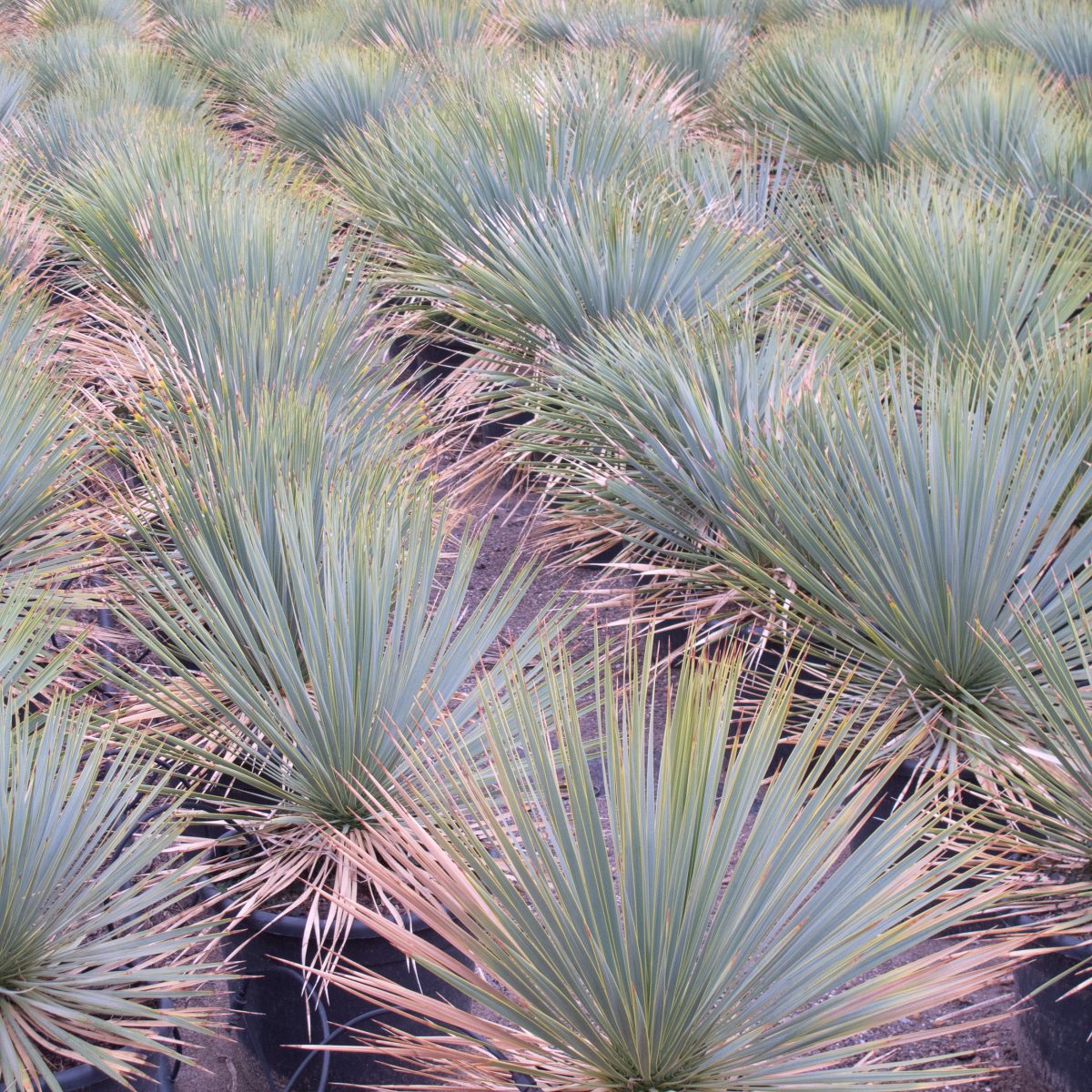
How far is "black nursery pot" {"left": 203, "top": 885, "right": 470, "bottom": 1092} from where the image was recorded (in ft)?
5.24

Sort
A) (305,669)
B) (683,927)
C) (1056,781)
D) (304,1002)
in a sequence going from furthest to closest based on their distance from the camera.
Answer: (305,669) < (304,1002) < (1056,781) < (683,927)

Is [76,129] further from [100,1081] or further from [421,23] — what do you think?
[100,1081]

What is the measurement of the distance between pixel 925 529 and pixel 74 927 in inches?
57.4

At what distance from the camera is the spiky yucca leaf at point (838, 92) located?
14.5ft

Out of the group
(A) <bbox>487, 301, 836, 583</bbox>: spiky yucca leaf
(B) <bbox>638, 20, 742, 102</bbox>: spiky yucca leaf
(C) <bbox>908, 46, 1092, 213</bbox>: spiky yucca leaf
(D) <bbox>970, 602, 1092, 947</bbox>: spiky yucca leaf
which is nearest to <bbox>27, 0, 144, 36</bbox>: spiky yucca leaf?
(B) <bbox>638, 20, 742, 102</bbox>: spiky yucca leaf

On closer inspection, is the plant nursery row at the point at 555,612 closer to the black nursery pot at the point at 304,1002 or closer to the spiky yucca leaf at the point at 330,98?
the black nursery pot at the point at 304,1002

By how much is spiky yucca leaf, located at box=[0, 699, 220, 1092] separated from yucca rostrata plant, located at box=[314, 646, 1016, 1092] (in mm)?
303

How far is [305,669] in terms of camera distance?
1920 mm

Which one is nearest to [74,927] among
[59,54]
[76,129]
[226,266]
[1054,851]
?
[1054,851]

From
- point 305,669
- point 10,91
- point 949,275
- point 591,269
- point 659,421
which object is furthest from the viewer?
point 10,91

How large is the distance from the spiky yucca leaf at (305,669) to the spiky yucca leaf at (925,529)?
0.55 meters

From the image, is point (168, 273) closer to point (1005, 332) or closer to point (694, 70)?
point (1005, 332)

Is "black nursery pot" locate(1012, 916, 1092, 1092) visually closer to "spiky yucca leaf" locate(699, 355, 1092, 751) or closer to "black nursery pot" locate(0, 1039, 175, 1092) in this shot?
"spiky yucca leaf" locate(699, 355, 1092, 751)

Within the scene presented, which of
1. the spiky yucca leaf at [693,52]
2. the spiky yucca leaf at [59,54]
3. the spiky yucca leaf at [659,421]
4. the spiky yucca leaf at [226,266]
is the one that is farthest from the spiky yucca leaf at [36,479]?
the spiky yucca leaf at [693,52]
